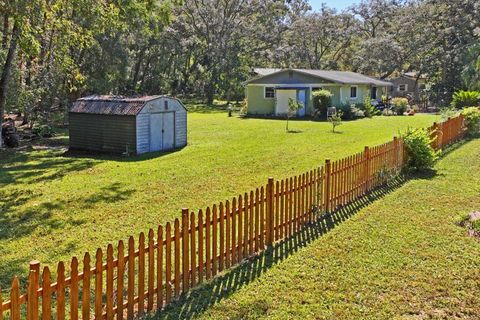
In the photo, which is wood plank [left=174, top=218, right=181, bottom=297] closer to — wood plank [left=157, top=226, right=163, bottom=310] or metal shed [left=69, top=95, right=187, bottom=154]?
wood plank [left=157, top=226, right=163, bottom=310]

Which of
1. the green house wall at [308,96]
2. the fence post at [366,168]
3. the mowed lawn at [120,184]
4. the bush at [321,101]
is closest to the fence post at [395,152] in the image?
the fence post at [366,168]

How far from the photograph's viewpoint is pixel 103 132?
61.1ft

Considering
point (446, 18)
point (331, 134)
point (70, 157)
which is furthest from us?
point (446, 18)

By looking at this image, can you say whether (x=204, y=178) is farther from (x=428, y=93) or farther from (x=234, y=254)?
(x=428, y=93)

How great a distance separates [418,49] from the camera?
5234cm

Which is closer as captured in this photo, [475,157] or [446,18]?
[475,157]

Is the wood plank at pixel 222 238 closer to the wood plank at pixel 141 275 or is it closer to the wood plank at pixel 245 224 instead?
the wood plank at pixel 245 224

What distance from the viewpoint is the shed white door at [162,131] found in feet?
61.5

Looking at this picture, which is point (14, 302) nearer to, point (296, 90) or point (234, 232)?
point (234, 232)

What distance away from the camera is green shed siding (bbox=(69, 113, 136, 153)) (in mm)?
18000

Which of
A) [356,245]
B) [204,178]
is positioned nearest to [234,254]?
[356,245]

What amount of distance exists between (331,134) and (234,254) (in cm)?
1748

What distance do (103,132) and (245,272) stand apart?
→ 13.4 m

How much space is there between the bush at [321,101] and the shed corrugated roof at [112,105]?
1678 centimetres
